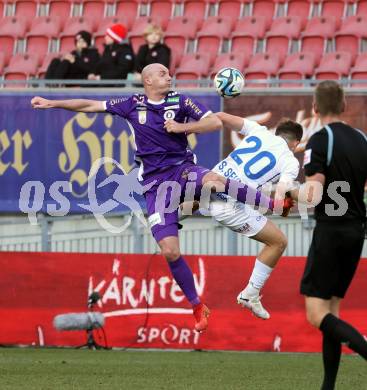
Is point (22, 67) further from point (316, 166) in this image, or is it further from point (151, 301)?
point (316, 166)

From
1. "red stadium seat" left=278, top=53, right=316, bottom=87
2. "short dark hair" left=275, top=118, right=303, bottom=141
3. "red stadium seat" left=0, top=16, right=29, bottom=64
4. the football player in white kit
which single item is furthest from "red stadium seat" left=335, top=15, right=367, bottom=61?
Answer: the football player in white kit

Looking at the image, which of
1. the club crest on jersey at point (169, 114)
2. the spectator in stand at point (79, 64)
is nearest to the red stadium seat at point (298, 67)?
the spectator in stand at point (79, 64)

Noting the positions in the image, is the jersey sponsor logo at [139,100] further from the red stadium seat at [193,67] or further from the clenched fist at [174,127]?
the red stadium seat at [193,67]

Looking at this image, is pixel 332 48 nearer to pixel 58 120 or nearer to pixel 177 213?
pixel 58 120

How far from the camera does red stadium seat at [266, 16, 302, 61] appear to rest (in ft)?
61.8

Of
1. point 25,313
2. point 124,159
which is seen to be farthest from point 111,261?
point 124,159

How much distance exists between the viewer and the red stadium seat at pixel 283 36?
1884 cm

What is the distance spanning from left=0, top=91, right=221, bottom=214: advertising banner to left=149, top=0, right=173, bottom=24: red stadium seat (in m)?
3.96

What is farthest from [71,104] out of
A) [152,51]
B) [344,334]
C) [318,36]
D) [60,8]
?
[60,8]

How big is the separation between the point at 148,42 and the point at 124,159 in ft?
6.28

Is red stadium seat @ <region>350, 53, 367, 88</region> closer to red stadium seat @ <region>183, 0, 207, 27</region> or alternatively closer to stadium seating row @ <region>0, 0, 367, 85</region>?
stadium seating row @ <region>0, 0, 367, 85</region>

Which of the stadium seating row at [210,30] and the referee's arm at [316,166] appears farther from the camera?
the stadium seating row at [210,30]

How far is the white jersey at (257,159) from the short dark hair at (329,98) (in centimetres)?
263

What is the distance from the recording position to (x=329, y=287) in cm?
805
